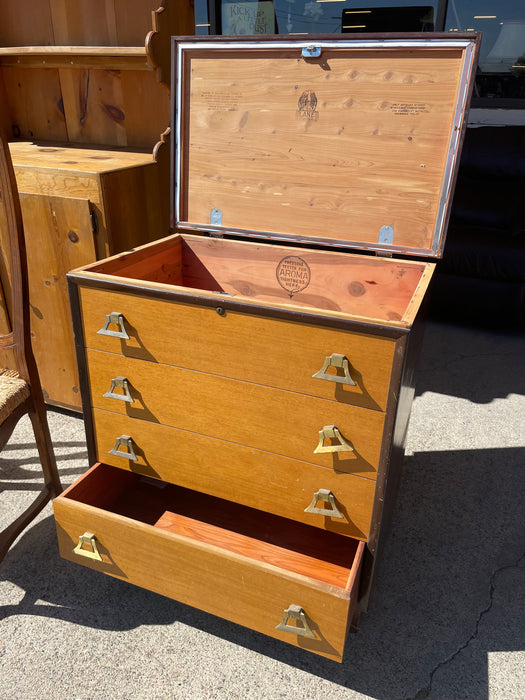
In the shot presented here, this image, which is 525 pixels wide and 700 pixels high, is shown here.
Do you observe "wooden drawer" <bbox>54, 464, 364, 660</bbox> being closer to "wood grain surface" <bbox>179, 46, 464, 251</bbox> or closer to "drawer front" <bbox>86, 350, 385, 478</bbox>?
"drawer front" <bbox>86, 350, 385, 478</bbox>

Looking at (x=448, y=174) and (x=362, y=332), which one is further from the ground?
(x=448, y=174)

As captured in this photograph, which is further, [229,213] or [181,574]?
[229,213]

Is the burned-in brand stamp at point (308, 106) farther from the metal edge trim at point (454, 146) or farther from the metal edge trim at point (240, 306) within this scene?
the metal edge trim at point (240, 306)

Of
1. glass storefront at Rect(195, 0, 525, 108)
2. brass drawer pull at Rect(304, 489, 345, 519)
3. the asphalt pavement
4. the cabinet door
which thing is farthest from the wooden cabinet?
glass storefront at Rect(195, 0, 525, 108)

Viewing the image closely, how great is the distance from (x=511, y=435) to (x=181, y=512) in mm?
1404

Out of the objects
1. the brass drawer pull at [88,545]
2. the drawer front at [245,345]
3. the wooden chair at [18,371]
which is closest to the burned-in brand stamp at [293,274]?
the drawer front at [245,345]

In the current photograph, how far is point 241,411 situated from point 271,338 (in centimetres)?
20

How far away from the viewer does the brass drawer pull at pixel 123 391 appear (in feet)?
4.20

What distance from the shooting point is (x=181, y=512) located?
57.3 inches

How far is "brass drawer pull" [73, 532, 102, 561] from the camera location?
1.23 m

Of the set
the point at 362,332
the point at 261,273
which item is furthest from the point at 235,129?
the point at 362,332

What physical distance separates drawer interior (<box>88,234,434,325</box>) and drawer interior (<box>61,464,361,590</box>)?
0.58 metres

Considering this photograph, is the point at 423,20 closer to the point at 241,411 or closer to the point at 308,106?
the point at 308,106

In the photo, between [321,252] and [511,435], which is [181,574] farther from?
[511,435]
